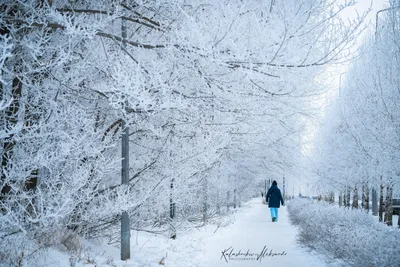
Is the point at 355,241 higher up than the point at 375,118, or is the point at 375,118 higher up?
the point at 375,118

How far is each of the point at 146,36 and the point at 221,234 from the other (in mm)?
6353

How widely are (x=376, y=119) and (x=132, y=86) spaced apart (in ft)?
30.0

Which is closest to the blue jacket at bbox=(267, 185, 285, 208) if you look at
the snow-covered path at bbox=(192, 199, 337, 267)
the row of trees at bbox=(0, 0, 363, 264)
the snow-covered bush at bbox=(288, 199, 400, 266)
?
the snow-covered path at bbox=(192, 199, 337, 267)

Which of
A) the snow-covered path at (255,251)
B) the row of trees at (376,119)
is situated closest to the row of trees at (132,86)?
the snow-covered path at (255,251)

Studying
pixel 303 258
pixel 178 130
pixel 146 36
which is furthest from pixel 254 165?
pixel 146 36

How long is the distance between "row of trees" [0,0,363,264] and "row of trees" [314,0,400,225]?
6.21ft

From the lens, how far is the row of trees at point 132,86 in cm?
372

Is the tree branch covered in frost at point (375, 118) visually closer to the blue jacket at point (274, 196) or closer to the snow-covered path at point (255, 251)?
the snow-covered path at point (255, 251)

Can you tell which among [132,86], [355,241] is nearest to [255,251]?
[355,241]

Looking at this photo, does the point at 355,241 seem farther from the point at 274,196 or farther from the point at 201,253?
the point at 274,196

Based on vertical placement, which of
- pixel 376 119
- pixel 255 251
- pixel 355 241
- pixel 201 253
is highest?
pixel 376 119

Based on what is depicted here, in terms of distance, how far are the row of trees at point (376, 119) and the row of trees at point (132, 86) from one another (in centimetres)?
189

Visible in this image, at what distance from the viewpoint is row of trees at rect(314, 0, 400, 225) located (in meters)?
8.38

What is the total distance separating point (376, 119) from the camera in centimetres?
1014
